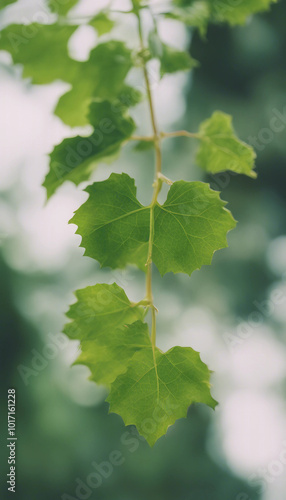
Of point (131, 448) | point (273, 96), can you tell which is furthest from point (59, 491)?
point (273, 96)

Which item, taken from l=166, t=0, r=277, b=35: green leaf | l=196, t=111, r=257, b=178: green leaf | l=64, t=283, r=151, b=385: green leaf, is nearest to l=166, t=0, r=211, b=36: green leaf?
l=166, t=0, r=277, b=35: green leaf

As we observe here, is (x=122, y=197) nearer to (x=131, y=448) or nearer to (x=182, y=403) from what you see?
(x=182, y=403)

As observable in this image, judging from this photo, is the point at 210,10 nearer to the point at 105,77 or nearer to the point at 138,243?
the point at 105,77

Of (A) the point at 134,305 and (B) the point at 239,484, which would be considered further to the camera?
(B) the point at 239,484

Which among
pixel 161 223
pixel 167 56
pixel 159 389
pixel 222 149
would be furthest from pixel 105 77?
pixel 159 389

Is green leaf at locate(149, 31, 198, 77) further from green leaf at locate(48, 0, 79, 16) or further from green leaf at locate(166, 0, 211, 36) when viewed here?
green leaf at locate(48, 0, 79, 16)

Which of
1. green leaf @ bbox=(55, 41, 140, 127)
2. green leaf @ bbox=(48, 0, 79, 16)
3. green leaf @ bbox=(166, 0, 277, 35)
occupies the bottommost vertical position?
green leaf @ bbox=(55, 41, 140, 127)
